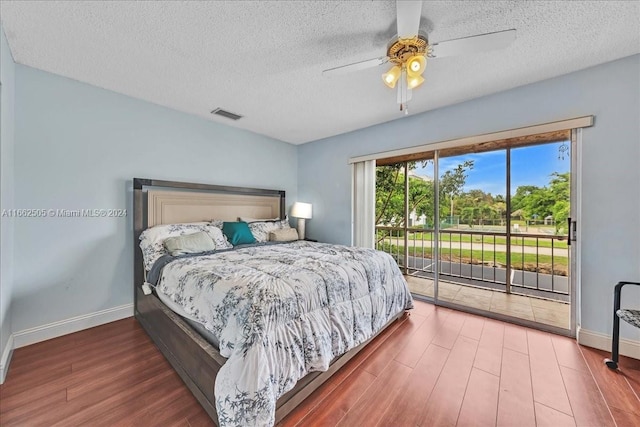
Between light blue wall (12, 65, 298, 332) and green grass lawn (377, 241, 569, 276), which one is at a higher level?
light blue wall (12, 65, 298, 332)

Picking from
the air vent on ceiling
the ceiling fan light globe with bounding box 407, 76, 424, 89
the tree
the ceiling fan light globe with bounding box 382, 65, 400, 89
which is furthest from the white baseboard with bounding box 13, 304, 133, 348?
the tree

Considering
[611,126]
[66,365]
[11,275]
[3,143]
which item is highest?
[611,126]

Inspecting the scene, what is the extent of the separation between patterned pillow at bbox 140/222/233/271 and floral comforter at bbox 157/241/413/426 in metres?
0.42

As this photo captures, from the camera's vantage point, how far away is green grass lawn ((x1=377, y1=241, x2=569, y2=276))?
141 inches

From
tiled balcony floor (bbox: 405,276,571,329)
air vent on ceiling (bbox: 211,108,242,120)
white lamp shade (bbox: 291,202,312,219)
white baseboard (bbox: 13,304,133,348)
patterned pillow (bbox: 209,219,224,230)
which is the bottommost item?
tiled balcony floor (bbox: 405,276,571,329)

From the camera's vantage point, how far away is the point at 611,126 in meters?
2.06

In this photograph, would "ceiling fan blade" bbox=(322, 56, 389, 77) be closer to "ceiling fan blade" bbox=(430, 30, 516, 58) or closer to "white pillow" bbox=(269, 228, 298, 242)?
"ceiling fan blade" bbox=(430, 30, 516, 58)

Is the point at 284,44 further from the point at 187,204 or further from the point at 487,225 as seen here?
the point at 487,225

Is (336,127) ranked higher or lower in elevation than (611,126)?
higher

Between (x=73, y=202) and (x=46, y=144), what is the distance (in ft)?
1.81

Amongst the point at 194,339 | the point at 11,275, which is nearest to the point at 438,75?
the point at 194,339

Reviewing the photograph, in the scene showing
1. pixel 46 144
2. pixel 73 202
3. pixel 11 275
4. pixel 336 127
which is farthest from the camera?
pixel 336 127

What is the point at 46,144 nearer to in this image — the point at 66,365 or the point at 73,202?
the point at 73,202

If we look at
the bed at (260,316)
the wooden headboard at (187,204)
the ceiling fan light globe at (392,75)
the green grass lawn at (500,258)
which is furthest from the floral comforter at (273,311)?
the green grass lawn at (500,258)
